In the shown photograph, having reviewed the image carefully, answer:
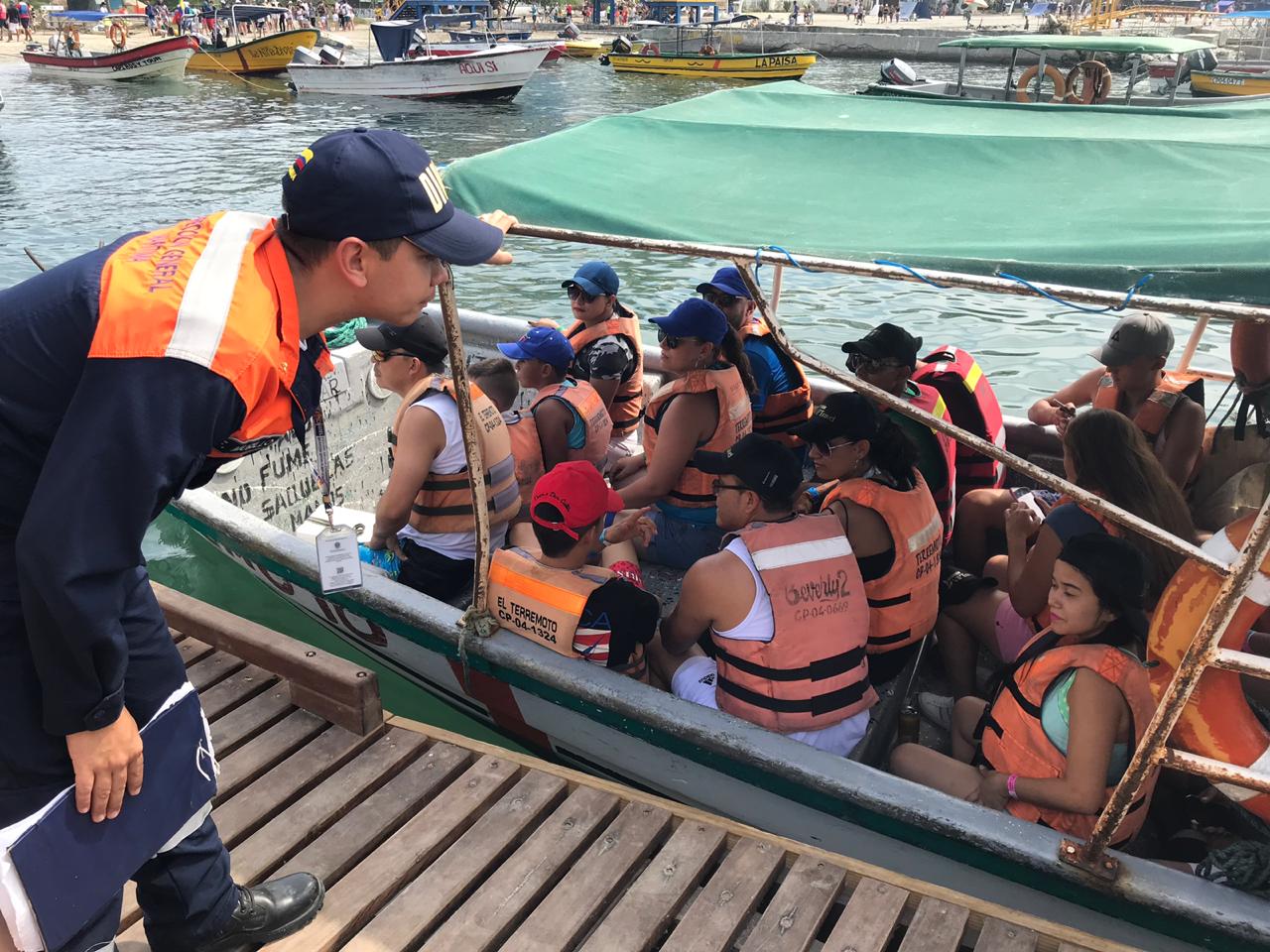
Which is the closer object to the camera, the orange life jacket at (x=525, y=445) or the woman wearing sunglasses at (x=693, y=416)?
the woman wearing sunglasses at (x=693, y=416)

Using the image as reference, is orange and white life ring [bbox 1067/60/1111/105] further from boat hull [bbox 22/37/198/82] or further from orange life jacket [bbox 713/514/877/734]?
boat hull [bbox 22/37/198/82]

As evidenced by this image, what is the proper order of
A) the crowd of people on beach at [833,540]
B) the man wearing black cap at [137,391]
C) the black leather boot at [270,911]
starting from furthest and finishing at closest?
the crowd of people on beach at [833,540], the black leather boot at [270,911], the man wearing black cap at [137,391]

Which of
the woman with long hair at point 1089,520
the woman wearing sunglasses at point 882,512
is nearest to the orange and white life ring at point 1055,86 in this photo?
the woman with long hair at point 1089,520

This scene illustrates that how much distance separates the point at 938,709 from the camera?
3.53 meters

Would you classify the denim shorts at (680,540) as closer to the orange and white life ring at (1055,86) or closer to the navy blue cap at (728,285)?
the navy blue cap at (728,285)

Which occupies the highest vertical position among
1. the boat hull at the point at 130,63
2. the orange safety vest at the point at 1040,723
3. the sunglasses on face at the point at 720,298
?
the boat hull at the point at 130,63

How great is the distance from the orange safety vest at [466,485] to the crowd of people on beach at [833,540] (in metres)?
0.01

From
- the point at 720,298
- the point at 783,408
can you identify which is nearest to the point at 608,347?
the point at 720,298

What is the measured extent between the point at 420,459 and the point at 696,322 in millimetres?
1309

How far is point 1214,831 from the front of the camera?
292 cm

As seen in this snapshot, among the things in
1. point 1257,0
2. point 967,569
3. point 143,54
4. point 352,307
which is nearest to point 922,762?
point 967,569

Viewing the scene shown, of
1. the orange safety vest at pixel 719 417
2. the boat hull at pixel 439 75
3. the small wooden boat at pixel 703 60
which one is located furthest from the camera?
the small wooden boat at pixel 703 60

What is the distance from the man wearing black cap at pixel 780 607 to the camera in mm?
2912

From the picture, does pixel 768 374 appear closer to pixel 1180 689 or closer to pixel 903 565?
pixel 903 565
